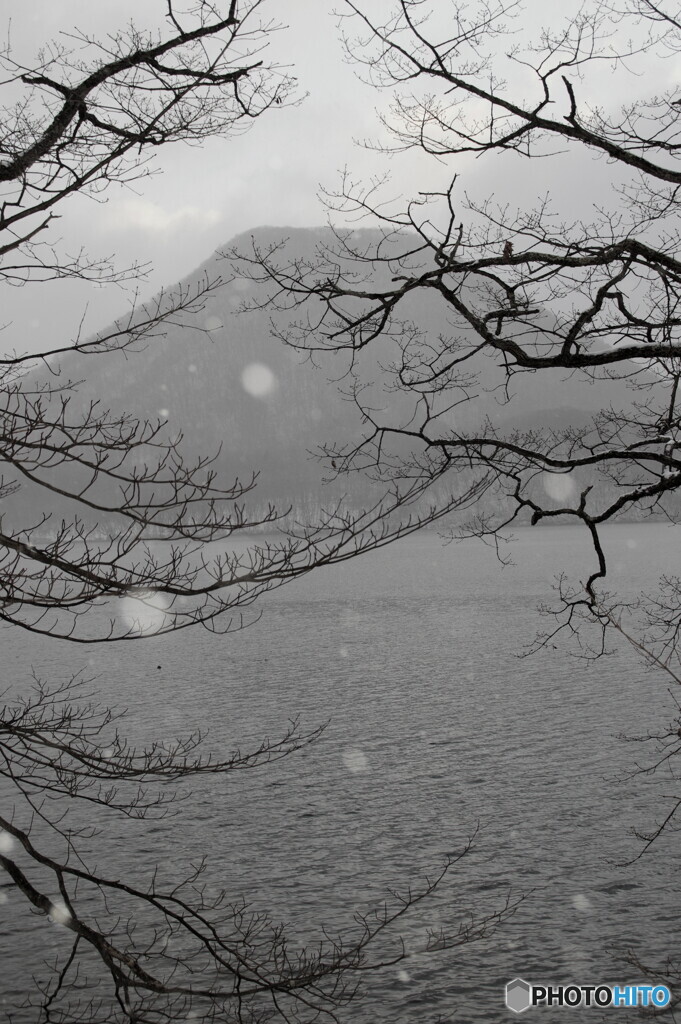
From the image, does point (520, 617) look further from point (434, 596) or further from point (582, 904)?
point (582, 904)

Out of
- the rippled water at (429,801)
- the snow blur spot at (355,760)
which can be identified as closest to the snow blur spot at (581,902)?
the rippled water at (429,801)

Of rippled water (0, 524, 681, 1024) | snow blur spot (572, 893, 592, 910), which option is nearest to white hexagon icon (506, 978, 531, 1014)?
rippled water (0, 524, 681, 1024)

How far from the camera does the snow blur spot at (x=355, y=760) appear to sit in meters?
19.4

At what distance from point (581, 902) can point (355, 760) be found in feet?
26.3

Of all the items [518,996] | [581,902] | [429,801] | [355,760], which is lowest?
[518,996]

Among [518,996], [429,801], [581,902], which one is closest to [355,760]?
[429,801]

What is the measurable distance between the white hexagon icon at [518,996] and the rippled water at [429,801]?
16 cm

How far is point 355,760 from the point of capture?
20.0 meters

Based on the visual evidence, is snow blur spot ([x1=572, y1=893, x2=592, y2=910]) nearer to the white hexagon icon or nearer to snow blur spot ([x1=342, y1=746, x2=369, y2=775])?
the white hexagon icon

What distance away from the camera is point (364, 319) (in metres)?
8.38

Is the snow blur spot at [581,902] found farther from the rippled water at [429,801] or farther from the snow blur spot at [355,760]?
the snow blur spot at [355,760]

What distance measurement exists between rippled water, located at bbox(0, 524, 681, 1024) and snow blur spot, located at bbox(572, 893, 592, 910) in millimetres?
42

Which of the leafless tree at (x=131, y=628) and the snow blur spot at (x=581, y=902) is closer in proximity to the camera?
the leafless tree at (x=131, y=628)

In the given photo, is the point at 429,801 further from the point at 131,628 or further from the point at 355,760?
the point at 131,628
